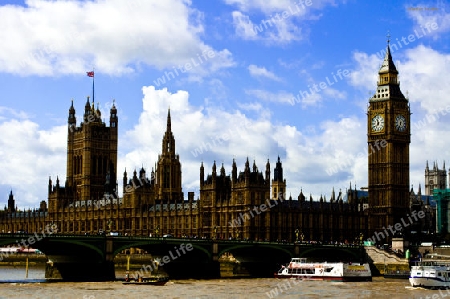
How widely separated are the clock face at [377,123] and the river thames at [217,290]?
65.7m

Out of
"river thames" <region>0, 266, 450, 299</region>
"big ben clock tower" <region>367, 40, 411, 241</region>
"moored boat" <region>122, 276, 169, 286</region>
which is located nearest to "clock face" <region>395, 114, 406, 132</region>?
"big ben clock tower" <region>367, 40, 411, 241</region>

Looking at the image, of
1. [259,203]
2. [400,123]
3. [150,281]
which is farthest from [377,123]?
[150,281]

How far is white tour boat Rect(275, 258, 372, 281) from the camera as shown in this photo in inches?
4021

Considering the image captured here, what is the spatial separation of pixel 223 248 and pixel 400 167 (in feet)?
198

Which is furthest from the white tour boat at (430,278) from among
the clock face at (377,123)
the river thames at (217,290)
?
the clock face at (377,123)

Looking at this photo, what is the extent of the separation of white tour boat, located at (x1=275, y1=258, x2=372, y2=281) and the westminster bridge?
6.82 meters

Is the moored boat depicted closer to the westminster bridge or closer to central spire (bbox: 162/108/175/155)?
the westminster bridge

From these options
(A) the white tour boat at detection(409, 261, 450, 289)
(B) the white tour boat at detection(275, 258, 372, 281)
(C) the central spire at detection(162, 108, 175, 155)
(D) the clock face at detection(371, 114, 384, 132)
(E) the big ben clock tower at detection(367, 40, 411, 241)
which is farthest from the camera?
(C) the central spire at detection(162, 108, 175, 155)

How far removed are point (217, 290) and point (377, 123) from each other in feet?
274

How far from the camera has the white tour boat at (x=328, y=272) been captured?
10212 centimetres

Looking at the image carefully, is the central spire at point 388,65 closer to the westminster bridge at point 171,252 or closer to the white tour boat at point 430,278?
the westminster bridge at point 171,252

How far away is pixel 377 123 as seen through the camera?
528ft

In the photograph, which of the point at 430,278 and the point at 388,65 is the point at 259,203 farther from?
the point at 430,278

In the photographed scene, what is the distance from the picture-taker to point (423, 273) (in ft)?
291
